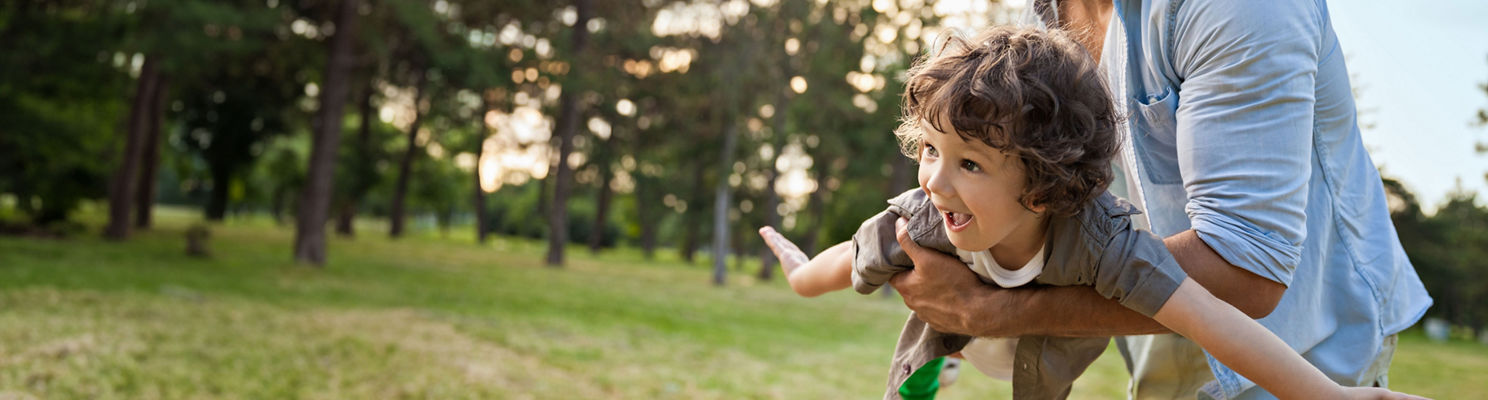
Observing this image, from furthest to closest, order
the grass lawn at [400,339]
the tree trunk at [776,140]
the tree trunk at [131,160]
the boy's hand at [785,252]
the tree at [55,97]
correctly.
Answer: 1. the tree trunk at [776,140]
2. the tree trunk at [131,160]
3. the tree at [55,97]
4. the grass lawn at [400,339]
5. the boy's hand at [785,252]

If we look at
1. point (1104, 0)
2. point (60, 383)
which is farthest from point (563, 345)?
point (1104, 0)

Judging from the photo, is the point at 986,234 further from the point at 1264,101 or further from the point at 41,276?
the point at 41,276

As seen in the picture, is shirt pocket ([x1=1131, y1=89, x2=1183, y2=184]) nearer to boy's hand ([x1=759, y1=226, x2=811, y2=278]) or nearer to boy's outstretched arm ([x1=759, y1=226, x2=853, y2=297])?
boy's outstretched arm ([x1=759, y1=226, x2=853, y2=297])

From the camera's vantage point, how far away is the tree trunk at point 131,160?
19000 millimetres

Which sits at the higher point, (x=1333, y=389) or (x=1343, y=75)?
(x=1343, y=75)

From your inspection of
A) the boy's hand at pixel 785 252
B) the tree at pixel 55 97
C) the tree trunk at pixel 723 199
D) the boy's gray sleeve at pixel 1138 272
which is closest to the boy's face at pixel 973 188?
the boy's gray sleeve at pixel 1138 272

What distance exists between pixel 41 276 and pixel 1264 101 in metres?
13.2

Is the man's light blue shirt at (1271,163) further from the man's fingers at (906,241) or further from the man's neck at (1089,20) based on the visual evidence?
the man's fingers at (906,241)

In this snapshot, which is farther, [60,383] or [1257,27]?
[60,383]

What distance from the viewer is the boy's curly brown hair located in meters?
1.41

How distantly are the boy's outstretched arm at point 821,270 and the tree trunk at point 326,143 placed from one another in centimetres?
1544

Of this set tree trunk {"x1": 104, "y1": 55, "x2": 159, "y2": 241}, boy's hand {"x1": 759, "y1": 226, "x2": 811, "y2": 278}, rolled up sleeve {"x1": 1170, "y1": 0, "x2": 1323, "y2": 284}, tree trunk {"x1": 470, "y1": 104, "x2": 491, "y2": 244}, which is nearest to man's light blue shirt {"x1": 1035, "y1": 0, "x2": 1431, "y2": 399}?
rolled up sleeve {"x1": 1170, "y1": 0, "x2": 1323, "y2": 284}

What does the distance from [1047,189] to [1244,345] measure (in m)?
0.34

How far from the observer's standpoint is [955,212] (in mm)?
1499
